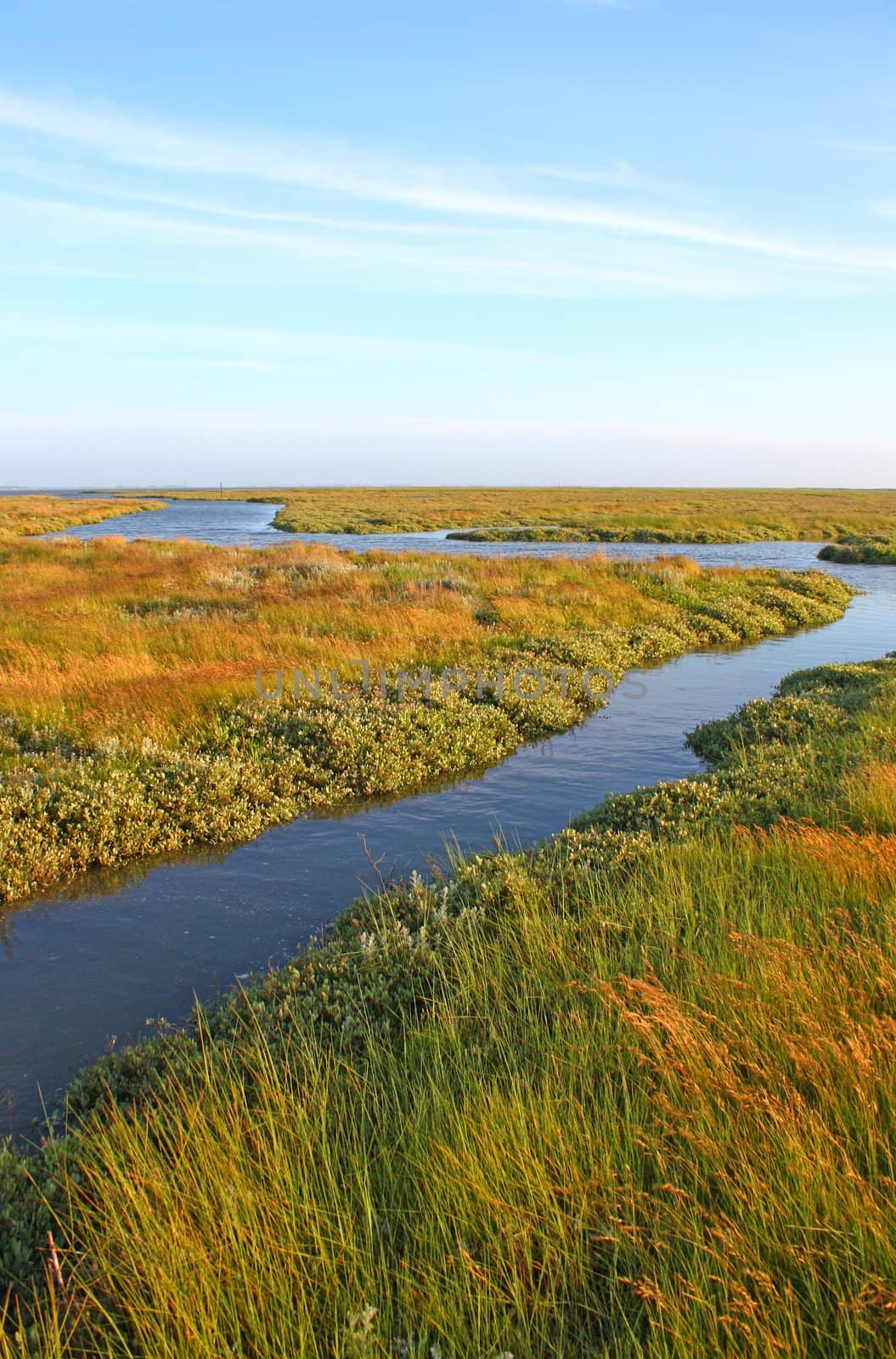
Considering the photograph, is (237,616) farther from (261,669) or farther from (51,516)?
(51,516)

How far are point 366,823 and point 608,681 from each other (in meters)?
8.60

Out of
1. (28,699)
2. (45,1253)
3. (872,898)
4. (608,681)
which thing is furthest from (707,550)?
(45,1253)

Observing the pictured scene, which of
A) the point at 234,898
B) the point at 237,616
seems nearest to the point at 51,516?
the point at 237,616

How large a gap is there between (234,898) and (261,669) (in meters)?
6.82

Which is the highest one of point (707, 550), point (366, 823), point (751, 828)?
point (707, 550)

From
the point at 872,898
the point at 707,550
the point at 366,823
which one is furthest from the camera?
the point at 707,550

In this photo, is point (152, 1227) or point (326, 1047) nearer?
point (152, 1227)

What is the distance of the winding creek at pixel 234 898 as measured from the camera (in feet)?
21.3

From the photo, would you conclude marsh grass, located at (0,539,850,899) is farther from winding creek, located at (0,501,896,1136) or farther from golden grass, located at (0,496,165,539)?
golden grass, located at (0,496,165,539)

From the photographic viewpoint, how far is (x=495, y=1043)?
4.71 meters

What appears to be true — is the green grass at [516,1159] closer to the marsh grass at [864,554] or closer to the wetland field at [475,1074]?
the wetland field at [475,1074]

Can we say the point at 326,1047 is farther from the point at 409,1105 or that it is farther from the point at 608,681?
the point at 608,681

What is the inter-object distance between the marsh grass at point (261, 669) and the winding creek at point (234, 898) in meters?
0.53

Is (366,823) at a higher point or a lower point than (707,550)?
lower
